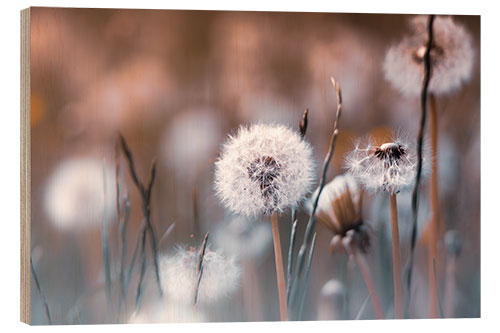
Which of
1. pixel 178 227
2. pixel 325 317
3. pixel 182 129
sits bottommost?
pixel 325 317

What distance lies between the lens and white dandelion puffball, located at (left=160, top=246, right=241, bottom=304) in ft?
10.2

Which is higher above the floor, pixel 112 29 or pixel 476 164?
pixel 112 29

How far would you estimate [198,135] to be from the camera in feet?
10.2

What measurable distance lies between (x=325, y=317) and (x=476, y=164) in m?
Answer: 1.07

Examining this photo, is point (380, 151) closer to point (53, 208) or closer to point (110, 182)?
point (110, 182)

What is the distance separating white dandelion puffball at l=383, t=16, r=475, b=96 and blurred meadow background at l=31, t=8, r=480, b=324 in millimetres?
47

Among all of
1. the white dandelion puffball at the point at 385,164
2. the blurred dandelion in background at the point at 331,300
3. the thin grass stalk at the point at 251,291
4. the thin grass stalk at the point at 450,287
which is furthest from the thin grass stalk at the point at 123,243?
the thin grass stalk at the point at 450,287

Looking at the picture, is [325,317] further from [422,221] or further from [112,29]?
[112,29]

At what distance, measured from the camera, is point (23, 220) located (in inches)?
122

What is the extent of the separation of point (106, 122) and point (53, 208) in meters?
0.47

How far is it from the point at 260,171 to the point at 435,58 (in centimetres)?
104

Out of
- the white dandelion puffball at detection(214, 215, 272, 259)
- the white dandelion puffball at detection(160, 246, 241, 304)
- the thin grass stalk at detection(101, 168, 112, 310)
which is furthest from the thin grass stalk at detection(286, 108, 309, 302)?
the thin grass stalk at detection(101, 168, 112, 310)

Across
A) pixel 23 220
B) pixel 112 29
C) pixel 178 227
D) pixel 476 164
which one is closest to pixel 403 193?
pixel 476 164

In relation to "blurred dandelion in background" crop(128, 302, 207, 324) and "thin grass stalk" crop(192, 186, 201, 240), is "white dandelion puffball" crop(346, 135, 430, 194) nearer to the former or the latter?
"thin grass stalk" crop(192, 186, 201, 240)
